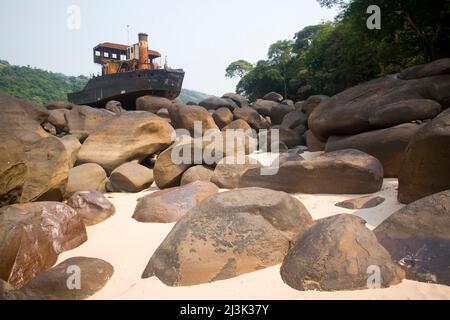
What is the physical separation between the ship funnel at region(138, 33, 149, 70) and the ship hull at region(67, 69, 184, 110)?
256 centimetres

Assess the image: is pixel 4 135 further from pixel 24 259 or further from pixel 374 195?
pixel 374 195

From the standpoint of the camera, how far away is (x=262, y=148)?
1048 centimetres

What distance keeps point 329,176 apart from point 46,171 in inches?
171

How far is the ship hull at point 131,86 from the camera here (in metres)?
26.0

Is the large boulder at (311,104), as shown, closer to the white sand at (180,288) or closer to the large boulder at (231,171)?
the large boulder at (231,171)

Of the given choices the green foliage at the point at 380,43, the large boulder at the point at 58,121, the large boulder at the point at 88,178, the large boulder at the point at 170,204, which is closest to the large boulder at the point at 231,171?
the large boulder at the point at 170,204

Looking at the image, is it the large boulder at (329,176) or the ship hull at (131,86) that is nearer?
the large boulder at (329,176)

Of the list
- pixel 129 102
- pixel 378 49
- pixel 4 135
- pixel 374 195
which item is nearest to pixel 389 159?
pixel 374 195

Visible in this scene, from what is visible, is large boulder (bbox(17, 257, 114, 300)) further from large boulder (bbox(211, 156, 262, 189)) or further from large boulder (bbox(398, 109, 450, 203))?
large boulder (bbox(398, 109, 450, 203))

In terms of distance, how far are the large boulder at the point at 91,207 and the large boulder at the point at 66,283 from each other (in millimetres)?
1641

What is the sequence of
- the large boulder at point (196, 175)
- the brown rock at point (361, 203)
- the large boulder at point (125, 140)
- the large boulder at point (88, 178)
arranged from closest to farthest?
the brown rock at point (361, 203)
the large boulder at point (196, 175)
the large boulder at point (88, 178)
the large boulder at point (125, 140)

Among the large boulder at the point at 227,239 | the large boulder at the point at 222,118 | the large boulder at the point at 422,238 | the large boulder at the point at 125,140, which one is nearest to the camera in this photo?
the large boulder at the point at 422,238

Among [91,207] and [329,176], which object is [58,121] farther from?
[329,176]

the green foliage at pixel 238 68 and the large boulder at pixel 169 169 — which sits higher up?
the green foliage at pixel 238 68
